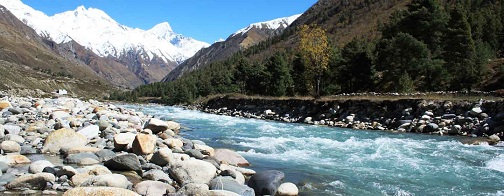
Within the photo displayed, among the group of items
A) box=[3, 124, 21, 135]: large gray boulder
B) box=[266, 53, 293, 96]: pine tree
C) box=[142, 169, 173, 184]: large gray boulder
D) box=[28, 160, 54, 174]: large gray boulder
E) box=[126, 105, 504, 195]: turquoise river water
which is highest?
box=[266, 53, 293, 96]: pine tree

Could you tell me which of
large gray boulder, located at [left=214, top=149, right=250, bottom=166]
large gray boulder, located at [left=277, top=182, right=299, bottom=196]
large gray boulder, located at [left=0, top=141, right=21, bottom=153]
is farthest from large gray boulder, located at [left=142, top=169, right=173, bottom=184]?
large gray boulder, located at [left=0, top=141, right=21, bottom=153]

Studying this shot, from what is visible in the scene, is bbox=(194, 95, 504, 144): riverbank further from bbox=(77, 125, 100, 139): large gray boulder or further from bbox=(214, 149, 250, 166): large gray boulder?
bbox=(77, 125, 100, 139): large gray boulder

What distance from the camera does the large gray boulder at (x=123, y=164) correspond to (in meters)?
10.6

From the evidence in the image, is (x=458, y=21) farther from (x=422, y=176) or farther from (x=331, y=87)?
(x=422, y=176)

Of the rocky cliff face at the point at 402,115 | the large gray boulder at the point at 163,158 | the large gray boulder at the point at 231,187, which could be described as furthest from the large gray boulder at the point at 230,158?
the rocky cliff face at the point at 402,115

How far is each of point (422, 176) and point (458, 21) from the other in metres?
46.8

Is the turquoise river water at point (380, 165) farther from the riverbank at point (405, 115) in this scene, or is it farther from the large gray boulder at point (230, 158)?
the riverbank at point (405, 115)

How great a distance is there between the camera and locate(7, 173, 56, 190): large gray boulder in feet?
26.9

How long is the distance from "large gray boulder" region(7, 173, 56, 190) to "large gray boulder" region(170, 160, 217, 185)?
9.77 feet

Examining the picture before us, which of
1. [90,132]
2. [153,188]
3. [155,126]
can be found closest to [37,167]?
[153,188]

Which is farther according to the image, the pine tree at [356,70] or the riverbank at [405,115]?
the pine tree at [356,70]

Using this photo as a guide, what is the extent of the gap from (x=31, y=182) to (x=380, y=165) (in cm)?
1099

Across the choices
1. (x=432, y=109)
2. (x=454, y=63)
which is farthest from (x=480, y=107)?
(x=454, y=63)

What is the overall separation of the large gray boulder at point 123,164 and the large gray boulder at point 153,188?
6.48ft
